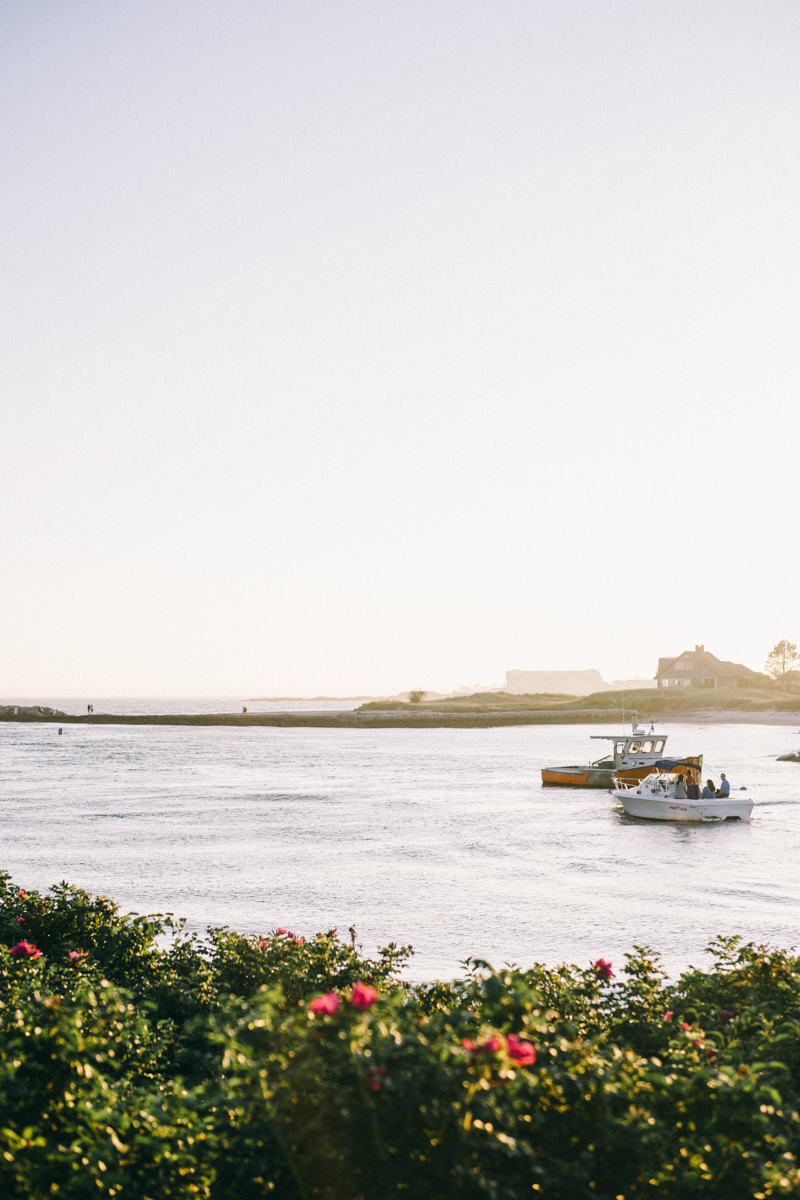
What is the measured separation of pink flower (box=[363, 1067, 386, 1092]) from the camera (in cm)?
340

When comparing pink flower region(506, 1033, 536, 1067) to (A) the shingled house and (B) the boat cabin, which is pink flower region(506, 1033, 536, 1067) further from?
(A) the shingled house

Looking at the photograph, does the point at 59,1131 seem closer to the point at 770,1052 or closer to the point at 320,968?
the point at 320,968

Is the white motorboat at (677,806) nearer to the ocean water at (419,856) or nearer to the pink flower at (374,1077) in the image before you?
the ocean water at (419,856)

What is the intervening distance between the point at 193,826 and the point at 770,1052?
83.6 ft

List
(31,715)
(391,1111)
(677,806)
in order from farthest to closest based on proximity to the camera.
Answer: (31,715) < (677,806) < (391,1111)

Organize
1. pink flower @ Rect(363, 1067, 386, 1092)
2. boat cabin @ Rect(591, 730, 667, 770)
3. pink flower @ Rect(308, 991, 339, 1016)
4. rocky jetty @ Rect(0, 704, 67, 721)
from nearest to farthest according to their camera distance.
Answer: pink flower @ Rect(363, 1067, 386, 1092), pink flower @ Rect(308, 991, 339, 1016), boat cabin @ Rect(591, 730, 667, 770), rocky jetty @ Rect(0, 704, 67, 721)

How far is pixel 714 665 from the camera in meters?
144

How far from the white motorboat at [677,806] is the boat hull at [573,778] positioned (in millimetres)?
8456

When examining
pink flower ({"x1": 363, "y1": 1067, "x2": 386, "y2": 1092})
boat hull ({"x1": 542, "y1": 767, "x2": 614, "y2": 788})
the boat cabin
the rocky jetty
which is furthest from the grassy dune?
pink flower ({"x1": 363, "y1": 1067, "x2": 386, "y2": 1092})

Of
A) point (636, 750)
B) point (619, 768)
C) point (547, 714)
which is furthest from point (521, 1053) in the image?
point (547, 714)

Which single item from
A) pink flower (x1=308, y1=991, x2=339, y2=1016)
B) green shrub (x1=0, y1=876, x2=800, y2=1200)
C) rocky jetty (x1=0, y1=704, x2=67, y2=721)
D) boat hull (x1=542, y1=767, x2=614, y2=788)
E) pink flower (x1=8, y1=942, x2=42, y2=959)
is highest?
pink flower (x1=308, y1=991, x2=339, y2=1016)

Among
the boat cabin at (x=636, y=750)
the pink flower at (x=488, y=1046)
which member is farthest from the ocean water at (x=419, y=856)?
the pink flower at (x=488, y=1046)

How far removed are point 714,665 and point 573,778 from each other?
11182 cm

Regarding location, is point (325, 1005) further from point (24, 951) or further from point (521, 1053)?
point (24, 951)
